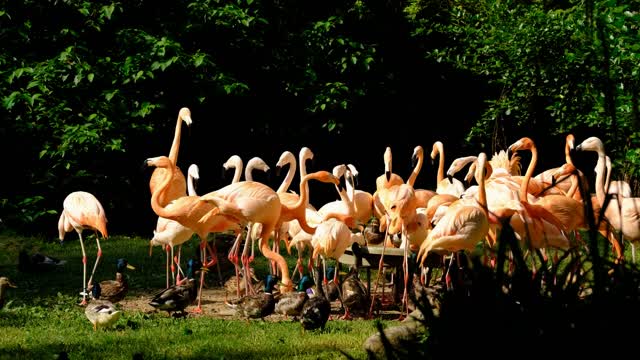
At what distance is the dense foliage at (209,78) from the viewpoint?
12195 mm

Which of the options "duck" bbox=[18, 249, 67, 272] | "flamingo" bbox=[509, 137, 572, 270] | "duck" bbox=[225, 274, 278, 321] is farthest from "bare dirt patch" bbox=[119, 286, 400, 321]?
"duck" bbox=[18, 249, 67, 272]

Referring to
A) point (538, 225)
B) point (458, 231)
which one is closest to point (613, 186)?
point (538, 225)

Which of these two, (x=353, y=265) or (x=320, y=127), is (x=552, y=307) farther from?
(x=320, y=127)

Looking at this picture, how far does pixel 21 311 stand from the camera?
24.1 feet

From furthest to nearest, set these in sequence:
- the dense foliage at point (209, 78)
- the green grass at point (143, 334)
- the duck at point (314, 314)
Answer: the dense foliage at point (209, 78) → the duck at point (314, 314) → the green grass at point (143, 334)

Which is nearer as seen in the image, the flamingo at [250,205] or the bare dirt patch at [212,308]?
the bare dirt patch at [212,308]

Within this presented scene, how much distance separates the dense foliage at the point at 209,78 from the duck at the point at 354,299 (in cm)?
427

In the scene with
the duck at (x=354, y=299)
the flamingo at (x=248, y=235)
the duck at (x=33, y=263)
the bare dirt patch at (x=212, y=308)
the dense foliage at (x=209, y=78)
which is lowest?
the bare dirt patch at (x=212, y=308)

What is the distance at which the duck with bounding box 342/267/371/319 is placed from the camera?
297 inches

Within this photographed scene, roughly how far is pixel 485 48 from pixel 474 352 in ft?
36.0

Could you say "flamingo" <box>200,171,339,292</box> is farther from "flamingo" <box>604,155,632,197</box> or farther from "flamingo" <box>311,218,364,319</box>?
"flamingo" <box>604,155,632,197</box>

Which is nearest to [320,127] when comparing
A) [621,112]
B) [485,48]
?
[485,48]

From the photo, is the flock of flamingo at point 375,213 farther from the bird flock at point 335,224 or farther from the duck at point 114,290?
the duck at point 114,290

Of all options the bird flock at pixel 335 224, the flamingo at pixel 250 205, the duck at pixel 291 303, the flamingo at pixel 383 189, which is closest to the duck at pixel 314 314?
the bird flock at pixel 335 224
